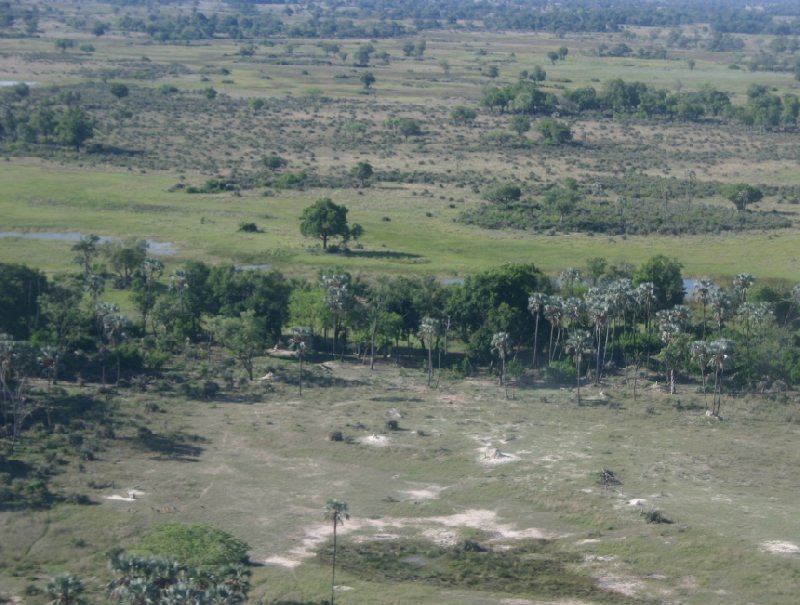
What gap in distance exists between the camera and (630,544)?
210ft

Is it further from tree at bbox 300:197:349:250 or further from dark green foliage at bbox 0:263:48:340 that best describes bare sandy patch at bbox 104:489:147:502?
tree at bbox 300:197:349:250

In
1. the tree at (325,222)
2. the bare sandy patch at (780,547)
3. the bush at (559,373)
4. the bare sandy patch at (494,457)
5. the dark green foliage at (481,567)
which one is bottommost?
the dark green foliage at (481,567)

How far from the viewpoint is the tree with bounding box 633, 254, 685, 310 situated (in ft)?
339

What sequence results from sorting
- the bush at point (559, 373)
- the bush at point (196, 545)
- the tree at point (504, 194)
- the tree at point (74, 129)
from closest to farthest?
the bush at point (196, 545)
the bush at point (559, 373)
the tree at point (504, 194)
the tree at point (74, 129)

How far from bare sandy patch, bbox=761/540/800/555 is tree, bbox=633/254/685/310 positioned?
40.9 metres

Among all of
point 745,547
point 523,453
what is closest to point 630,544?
point 745,547

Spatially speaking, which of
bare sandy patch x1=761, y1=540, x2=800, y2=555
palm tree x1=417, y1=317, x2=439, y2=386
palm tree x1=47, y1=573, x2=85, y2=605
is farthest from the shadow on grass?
bare sandy patch x1=761, y1=540, x2=800, y2=555

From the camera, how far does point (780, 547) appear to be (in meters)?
63.0

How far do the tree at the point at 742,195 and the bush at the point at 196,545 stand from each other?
102 meters

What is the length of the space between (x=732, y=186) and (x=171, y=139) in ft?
265

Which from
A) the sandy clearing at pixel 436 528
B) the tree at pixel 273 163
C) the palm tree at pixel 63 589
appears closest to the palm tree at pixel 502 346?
the sandy clearing at pixel 436 528

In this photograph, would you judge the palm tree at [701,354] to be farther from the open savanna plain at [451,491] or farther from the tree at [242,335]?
the tree at [242,335]

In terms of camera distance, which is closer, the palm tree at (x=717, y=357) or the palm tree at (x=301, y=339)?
the palm tree at (x=717, y=357)

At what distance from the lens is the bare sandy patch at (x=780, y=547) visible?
62344 millimetres
